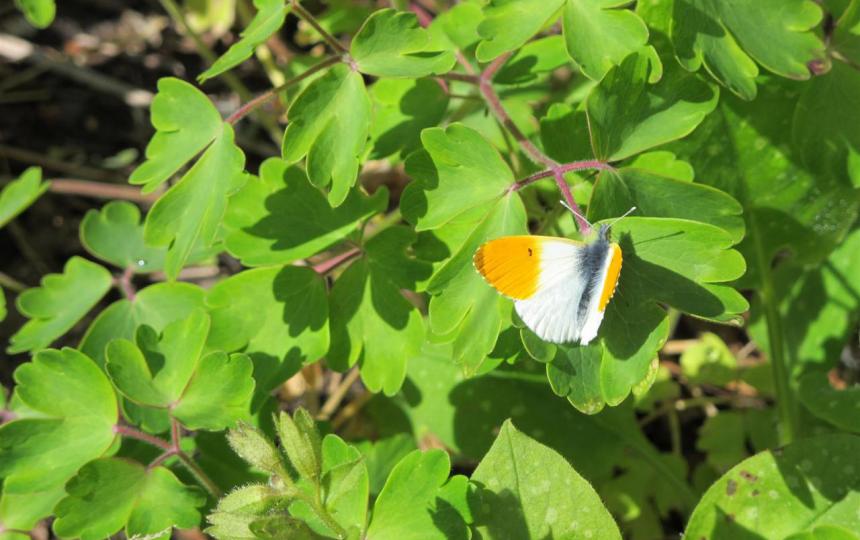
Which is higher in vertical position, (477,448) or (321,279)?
(321,279)

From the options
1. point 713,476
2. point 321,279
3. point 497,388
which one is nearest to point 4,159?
point 321,279

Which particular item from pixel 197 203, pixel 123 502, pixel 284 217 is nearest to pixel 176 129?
pixel 197 203

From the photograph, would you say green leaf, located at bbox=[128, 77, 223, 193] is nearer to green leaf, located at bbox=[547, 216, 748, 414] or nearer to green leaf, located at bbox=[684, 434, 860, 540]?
green leaf, located at bbox=[547, 216, 748, 414]

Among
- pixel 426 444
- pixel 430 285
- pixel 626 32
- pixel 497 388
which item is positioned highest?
pixel 626 32

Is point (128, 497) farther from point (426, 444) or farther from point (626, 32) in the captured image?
point (626, 32)

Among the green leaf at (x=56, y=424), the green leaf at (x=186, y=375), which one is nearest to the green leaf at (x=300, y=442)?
the green leaf at (x=186, y=375)
